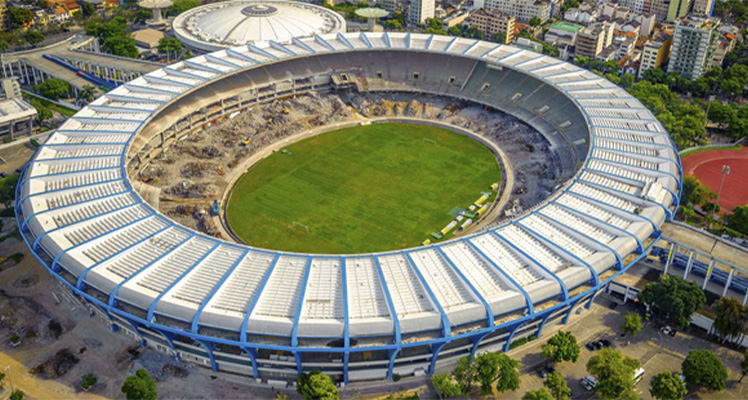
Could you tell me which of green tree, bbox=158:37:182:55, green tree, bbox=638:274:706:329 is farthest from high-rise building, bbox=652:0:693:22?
green tree, bbox=158:37:182:55

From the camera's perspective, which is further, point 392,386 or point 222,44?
point 222,44

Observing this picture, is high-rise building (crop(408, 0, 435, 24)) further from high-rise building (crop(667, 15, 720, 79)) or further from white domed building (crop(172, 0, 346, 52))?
high-rise building (crop(667, 15, 720, 79))

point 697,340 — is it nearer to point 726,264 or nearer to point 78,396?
point 726,264

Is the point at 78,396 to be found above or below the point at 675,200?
below

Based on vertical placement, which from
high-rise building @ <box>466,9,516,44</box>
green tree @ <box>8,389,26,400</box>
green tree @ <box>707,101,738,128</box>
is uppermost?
high-rise building @ <box>466,9,516,44</box>

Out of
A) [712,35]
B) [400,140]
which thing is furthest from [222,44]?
[712,35]

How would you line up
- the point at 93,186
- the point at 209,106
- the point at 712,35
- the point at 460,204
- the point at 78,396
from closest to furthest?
the point at 78,396, the point at 93,186, the point at 460,204, the point at 209,106, the point at 712,35

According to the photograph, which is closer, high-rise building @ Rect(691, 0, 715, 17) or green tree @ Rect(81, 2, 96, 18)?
high-rise building @ Rect(691, 0, 715, 17)
